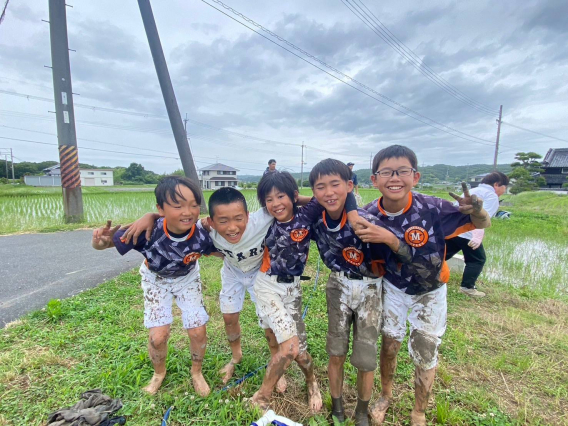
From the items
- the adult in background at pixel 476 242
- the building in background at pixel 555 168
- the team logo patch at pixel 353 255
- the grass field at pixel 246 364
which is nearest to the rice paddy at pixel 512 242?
the grass field at pixel 246 364

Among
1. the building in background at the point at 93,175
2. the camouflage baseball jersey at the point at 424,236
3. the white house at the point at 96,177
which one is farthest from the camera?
Result: the white house at the point at 96,177

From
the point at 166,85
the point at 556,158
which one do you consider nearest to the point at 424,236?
the point at 166,85

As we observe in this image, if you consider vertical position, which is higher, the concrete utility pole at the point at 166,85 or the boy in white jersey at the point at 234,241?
the concrete utility pole at the point at 166,85

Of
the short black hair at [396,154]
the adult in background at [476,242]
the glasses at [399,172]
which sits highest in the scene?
the short black hair at [396,154]

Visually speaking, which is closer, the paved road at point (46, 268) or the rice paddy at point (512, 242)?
the paved road at point (46, 268)

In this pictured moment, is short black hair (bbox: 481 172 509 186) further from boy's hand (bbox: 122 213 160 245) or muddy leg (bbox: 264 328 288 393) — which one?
boy's hand (bbox: 122 213 160 245)

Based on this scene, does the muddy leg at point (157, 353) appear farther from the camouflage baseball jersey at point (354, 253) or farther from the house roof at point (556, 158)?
the house roof at point (556, 158)

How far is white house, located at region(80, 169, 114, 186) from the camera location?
2120 inches

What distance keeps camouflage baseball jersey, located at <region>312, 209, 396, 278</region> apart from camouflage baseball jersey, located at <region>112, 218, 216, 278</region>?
40.1 inches

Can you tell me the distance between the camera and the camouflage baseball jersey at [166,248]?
2.23 metres

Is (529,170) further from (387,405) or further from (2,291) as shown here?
(2,291)

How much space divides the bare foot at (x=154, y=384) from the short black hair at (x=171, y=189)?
52.6 inches

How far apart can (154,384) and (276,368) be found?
999 mm

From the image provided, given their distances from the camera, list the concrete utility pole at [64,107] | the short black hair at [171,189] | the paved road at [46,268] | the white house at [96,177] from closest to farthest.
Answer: the short black hair at [171,189]
the paved road at [46,268]
the concrete utility pole at [64,107]
the white house at [96,177]
